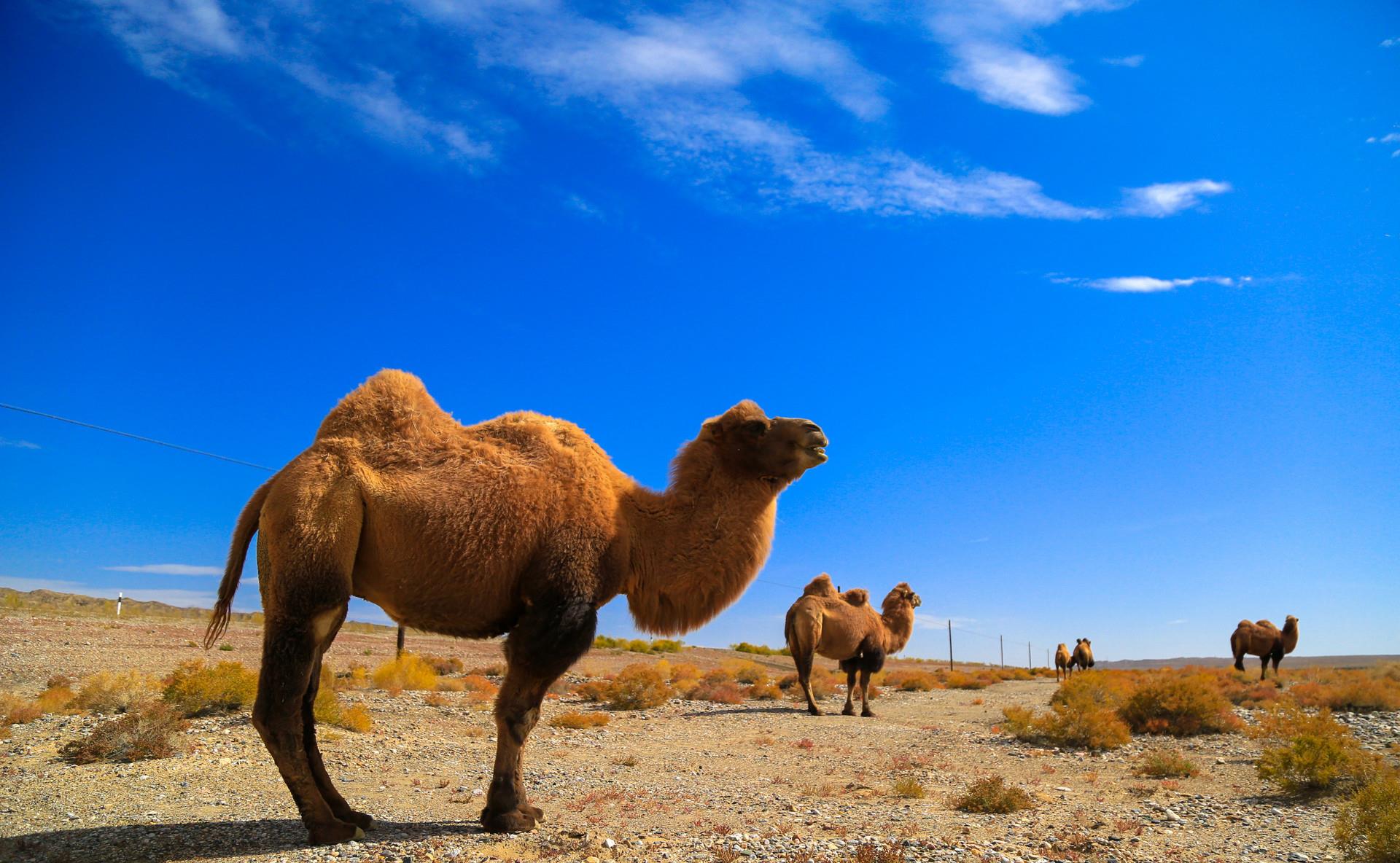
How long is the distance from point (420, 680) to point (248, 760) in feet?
A: 32.6

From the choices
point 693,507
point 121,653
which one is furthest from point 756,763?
point 121,653

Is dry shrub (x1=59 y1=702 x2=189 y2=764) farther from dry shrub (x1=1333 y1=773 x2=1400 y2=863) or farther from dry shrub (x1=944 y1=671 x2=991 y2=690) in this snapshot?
dry shrub (x1=944 y1=671 x2=991 y2=690)

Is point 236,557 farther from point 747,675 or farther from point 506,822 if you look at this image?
point 747,675

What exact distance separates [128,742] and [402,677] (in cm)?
992

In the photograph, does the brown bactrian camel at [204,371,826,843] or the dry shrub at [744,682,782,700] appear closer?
the brown bactrian camel at [204,371,826,843]

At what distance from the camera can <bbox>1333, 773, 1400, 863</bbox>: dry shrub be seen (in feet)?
23.5

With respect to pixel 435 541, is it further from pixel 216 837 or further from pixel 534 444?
pixel 216 837

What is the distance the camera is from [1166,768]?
38.8ft

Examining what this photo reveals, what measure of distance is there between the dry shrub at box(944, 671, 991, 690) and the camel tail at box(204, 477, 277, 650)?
28.8 meters

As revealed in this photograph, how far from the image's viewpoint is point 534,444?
7.43m

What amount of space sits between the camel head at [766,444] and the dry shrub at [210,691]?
8.81 m

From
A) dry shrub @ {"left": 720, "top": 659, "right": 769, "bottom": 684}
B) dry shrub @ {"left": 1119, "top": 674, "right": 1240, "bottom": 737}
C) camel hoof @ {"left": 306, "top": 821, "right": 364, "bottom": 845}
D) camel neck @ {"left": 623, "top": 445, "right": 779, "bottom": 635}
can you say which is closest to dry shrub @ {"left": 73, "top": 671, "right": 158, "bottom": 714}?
camel hoof @ {"left": 306, "top": 821, "right": 364, "bottom": 845}

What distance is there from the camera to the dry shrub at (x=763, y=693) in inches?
918

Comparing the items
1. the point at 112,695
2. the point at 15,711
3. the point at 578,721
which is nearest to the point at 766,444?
the point at 578,721
